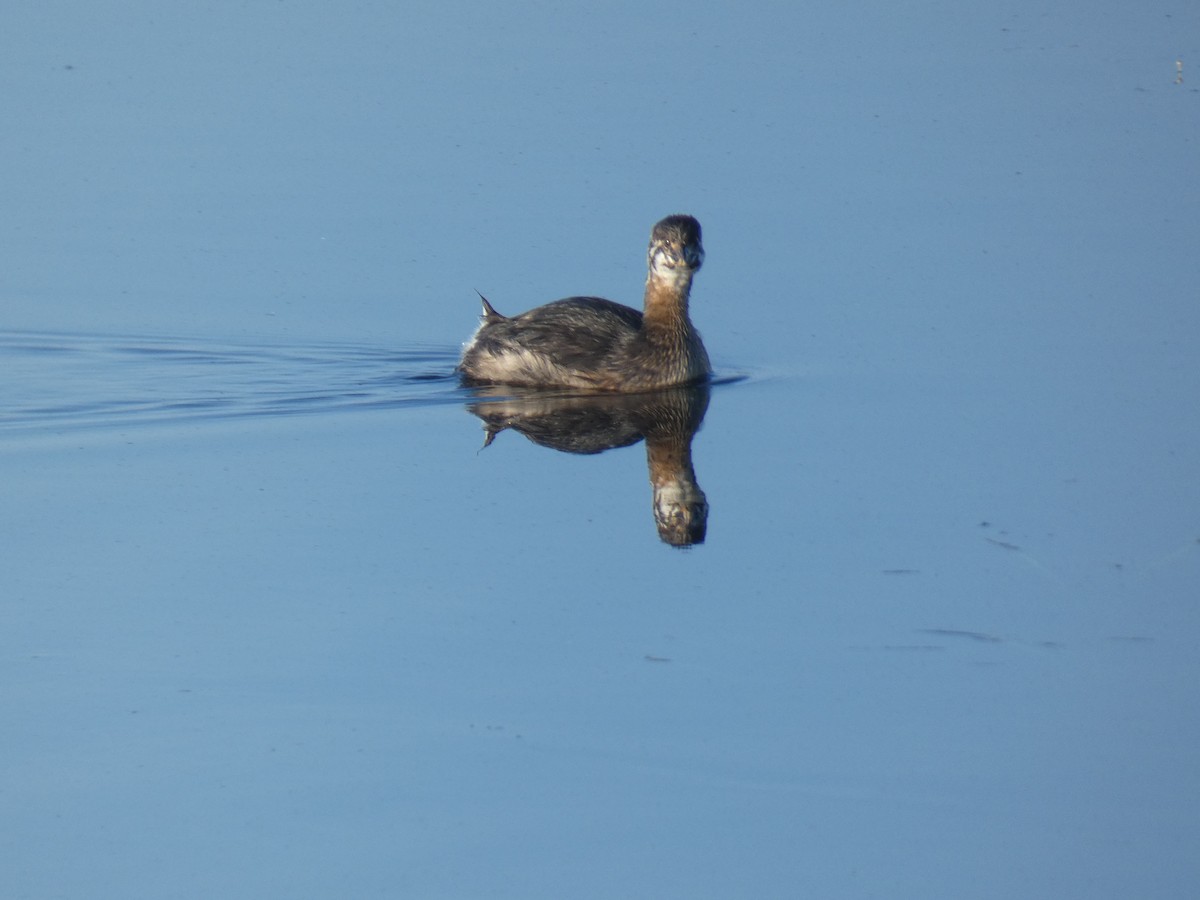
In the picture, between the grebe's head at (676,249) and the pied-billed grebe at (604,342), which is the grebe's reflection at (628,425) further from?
the grebe's head at (676,249)

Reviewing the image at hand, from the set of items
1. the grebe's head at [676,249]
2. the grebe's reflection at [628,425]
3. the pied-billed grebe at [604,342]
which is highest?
the grebe's head at [676,249]

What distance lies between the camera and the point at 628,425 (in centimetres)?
1096

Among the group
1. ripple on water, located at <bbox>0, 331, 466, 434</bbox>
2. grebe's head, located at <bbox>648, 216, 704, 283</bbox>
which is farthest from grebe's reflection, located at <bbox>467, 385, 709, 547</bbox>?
grebe's head, located at <bbox>648, 216, 704, 283</bbox>

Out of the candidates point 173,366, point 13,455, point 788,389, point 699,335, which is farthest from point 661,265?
point 13,455

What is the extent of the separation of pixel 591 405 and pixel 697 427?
96 cm

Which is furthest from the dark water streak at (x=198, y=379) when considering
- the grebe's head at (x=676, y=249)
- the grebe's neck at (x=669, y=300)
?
the grebe's head at (x=676, y=249)

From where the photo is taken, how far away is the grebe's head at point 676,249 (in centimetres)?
1156

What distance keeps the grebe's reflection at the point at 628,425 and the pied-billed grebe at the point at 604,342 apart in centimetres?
11

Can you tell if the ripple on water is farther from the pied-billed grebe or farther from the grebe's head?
the grebe's head

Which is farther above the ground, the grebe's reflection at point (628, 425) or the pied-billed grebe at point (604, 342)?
the pied-billed grebe at point (604, 342)

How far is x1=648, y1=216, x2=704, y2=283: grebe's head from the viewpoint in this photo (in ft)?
37.9

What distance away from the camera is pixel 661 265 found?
11805 millimetres

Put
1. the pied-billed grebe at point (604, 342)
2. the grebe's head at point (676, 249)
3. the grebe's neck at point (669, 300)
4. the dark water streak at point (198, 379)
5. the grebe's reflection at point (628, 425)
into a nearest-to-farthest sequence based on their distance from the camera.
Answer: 1. the grebe's reflection at point (628, 425)
2. the dark water streak at point (198, 379)
3. the pied-billed grebe at point (604, 342)
4. the grebe's head at point (676, 249)
5. the grebe's neck at point (669, 300)

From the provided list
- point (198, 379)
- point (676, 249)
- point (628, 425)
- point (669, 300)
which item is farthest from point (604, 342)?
point (198, 379)
